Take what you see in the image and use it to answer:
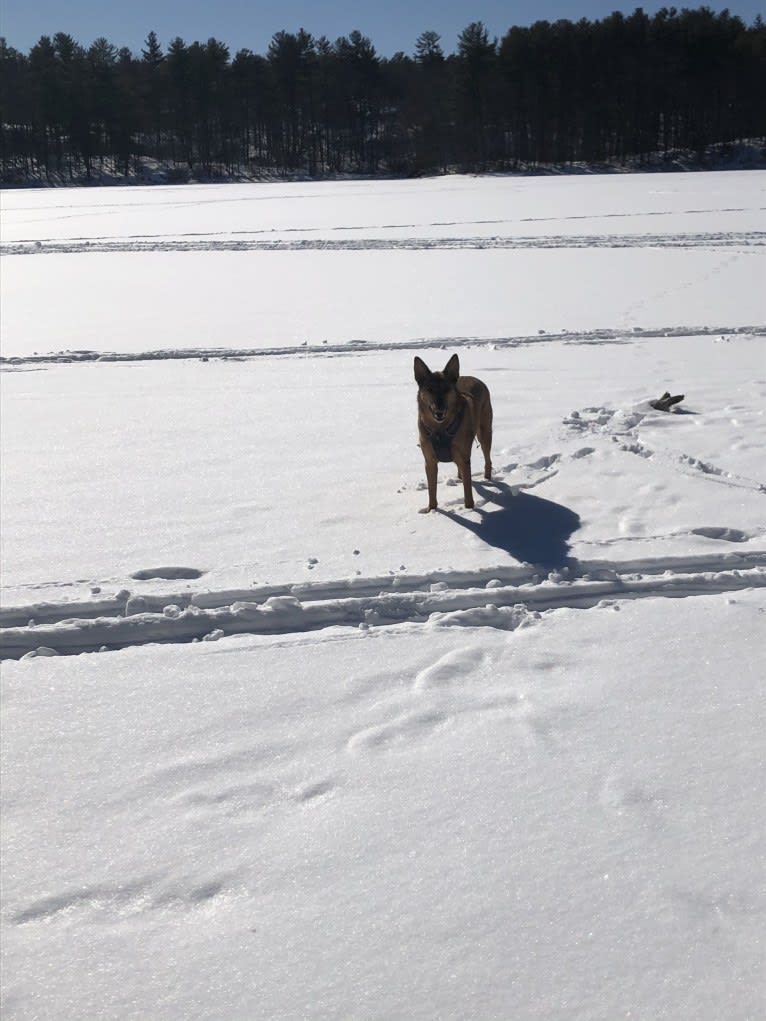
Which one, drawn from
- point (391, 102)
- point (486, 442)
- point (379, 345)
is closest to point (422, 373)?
point (486, 442)

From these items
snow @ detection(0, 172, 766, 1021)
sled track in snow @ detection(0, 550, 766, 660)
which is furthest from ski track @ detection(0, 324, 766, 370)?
sled track in snow @ detection(0, 550, 766, 660)

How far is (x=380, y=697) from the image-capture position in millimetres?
3416

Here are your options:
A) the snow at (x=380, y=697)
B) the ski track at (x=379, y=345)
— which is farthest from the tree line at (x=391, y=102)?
the snow at (x=380, y=697)

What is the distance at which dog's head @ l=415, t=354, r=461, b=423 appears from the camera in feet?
15.3

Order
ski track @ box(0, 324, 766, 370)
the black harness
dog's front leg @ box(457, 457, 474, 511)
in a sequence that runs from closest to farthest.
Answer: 1. the black harness
2. dog's front leg @ box(457, 457, 474, 511)
3. ski track @ box(0, 324, 766, 370)

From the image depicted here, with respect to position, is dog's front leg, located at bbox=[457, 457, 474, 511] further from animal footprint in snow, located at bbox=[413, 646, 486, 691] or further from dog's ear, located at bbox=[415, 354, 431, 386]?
animal footprint in snow, located at bbox=[413, 646, 486, 691]

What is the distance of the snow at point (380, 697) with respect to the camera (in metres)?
2.30

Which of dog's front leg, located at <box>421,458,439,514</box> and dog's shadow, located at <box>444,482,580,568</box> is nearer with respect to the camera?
dog's shadow, located at <box>444,482,580,568</box>

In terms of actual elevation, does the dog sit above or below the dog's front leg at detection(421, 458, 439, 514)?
above

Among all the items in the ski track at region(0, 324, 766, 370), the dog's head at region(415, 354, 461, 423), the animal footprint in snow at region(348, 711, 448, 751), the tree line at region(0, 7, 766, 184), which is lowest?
the animal footprint in snow at region(348, 711, 448, 751)

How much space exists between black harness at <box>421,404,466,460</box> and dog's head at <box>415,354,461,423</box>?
94 mm

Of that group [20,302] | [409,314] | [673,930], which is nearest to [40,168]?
[20,302]

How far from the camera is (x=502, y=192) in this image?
31859 millimetres

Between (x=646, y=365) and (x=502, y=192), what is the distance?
996 inches
